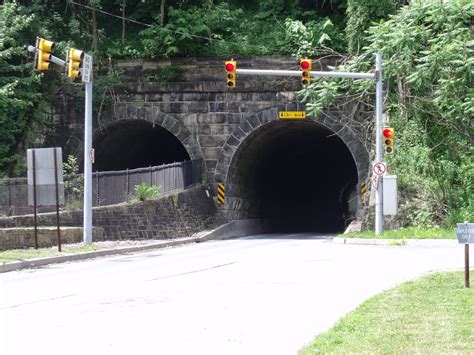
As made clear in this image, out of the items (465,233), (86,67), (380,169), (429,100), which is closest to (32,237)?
(86,67)

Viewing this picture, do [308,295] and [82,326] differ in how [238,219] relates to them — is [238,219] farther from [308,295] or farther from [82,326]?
[82,326]

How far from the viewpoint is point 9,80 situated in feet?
114

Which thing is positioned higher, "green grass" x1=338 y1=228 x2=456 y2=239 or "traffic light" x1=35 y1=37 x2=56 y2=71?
"traffic light" x1=35 y1=37 x2=56 y2=71

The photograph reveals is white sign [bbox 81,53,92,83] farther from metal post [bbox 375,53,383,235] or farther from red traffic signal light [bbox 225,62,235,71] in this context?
metal post [bbox 375,53,383,235]

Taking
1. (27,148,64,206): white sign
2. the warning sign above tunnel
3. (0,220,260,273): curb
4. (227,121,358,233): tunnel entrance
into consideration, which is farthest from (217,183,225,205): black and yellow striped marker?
(27,148,64,206): white sign

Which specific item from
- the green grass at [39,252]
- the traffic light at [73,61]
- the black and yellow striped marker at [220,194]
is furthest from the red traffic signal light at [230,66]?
the black and yellow striped marker at [220,194]

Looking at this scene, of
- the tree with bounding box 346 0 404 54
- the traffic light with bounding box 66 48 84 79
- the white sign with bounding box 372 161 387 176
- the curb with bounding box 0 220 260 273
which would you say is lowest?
the curb with bounding box 0 220 260 273

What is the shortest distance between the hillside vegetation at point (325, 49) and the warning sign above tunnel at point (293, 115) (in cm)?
78

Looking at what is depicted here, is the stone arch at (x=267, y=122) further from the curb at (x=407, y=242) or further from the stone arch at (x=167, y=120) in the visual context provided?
the curb at (x=407, y=242)

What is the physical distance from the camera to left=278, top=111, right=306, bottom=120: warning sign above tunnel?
124 feet

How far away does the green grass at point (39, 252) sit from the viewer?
2138cm

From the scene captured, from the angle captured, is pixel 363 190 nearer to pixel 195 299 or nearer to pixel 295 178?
pixel 295 178

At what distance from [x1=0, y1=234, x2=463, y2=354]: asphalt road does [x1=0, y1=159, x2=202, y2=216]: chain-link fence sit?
22.0 ft

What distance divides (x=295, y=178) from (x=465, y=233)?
40.2 meters
